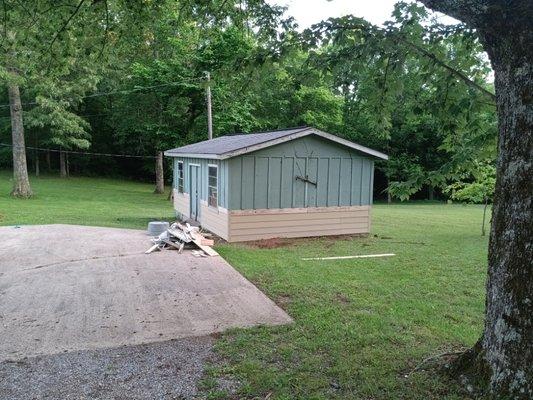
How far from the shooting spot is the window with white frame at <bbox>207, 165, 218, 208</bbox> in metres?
11.3

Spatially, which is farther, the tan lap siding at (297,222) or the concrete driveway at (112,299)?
the tan lap siding at (297,222)

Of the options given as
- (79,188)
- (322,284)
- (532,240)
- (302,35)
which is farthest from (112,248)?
(79,188)

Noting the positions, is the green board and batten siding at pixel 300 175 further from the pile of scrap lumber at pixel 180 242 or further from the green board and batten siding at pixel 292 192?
the pile of scrap lumber at pixel 180 242

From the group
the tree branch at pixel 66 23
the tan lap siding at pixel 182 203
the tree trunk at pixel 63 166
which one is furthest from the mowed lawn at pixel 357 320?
the tree trunk at pixel 63 166

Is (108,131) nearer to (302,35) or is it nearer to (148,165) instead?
(148,165)

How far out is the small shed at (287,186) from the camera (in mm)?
10477

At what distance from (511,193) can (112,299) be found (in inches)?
183

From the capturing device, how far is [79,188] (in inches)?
1074

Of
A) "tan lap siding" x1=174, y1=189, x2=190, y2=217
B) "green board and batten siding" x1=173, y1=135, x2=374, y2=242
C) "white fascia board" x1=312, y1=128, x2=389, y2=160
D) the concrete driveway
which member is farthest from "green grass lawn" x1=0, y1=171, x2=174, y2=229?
"white fascia board" x1=312, y1=128, x2=389, y2=160

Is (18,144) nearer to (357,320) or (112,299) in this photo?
(112,299)

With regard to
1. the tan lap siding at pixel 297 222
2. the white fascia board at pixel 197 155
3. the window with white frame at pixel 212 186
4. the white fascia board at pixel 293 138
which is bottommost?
the tan lap siding at pixel 297 222

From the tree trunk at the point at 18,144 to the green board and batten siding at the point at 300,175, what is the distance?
1390 centimetres

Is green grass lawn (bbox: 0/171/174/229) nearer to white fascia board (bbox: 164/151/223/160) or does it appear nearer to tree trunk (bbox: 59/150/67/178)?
white fascia board (bbox: 164/151/223/160)

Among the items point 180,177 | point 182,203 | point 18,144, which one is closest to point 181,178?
point 180,177
